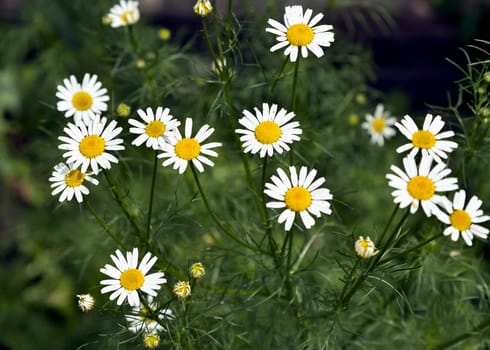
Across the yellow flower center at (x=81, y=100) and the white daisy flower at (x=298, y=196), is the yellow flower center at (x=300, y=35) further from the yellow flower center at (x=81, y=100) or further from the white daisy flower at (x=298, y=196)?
the yellow flower center at (x=81, y=100)

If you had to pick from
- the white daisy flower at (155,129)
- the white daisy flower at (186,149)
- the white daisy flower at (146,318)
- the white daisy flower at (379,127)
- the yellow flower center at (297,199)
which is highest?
the white daisy flower at (379,127)

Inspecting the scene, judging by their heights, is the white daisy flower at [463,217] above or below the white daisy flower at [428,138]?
below

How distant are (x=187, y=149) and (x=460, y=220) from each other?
82 cm

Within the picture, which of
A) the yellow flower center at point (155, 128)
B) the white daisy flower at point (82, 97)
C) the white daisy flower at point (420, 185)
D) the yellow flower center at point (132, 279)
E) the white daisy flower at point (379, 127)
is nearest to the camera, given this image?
the white daisy flower at point (420, 185)

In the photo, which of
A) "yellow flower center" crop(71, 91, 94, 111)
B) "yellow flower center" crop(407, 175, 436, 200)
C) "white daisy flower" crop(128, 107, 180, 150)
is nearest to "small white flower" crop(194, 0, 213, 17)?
"white daisy flower" crop(128, 107, 180, 150)

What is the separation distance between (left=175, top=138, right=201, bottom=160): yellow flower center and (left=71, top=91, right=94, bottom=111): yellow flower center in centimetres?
50

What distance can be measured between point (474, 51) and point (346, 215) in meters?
2.08

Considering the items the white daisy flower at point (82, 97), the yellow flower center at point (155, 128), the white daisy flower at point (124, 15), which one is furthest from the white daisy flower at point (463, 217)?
the white daisy flower at point (124, 15)

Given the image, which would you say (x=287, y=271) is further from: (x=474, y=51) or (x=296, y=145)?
(x=474, y=51)

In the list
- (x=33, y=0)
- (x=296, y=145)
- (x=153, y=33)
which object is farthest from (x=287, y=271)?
(x=33, y=0)

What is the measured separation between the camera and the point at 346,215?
12.8 feet

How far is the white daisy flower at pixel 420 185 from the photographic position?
1.81 meters

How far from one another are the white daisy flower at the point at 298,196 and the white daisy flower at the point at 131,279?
39 cm

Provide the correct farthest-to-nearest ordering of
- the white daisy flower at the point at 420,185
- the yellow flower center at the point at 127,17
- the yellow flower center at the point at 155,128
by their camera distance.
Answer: the yellow flower center at the point at 127,17
the yellow flower center at the point at 155,128
the white daisy flower at the point at 420,185
